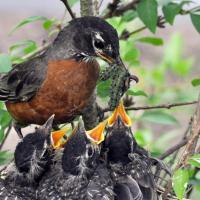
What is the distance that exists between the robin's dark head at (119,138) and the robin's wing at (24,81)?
70 cm

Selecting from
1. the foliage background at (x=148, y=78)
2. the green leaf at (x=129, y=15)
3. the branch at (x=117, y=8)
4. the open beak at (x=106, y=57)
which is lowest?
the foliage background at (x=148, y=78)

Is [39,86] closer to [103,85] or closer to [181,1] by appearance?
[103,85]

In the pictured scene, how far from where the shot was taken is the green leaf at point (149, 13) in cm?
571

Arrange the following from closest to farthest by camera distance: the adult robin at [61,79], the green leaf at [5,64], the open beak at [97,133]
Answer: the green leaf at [5,64], the open beak at [97,133], the adult robin at [61,79]

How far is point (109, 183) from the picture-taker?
18.1 feet

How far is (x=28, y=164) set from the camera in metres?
5.55

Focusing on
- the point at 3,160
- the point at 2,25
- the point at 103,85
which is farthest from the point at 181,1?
the point at 2,25

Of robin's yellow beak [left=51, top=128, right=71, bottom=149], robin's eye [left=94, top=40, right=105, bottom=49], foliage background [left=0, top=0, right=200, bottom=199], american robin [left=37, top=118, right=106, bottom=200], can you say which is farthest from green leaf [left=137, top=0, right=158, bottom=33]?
robin's yellow beak [left=51, top=128, right=71, bottom=149]

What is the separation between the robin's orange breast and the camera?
605 cm

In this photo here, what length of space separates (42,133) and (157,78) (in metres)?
1.96

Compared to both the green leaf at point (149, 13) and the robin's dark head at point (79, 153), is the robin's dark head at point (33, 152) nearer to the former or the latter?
the robin's dark head at point (79, 153)

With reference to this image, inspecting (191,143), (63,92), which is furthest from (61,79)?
(191,143)

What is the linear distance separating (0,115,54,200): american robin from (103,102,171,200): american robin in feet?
1.40

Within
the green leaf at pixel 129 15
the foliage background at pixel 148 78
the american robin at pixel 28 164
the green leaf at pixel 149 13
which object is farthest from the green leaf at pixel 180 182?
the green leaf at pixel 129 15
